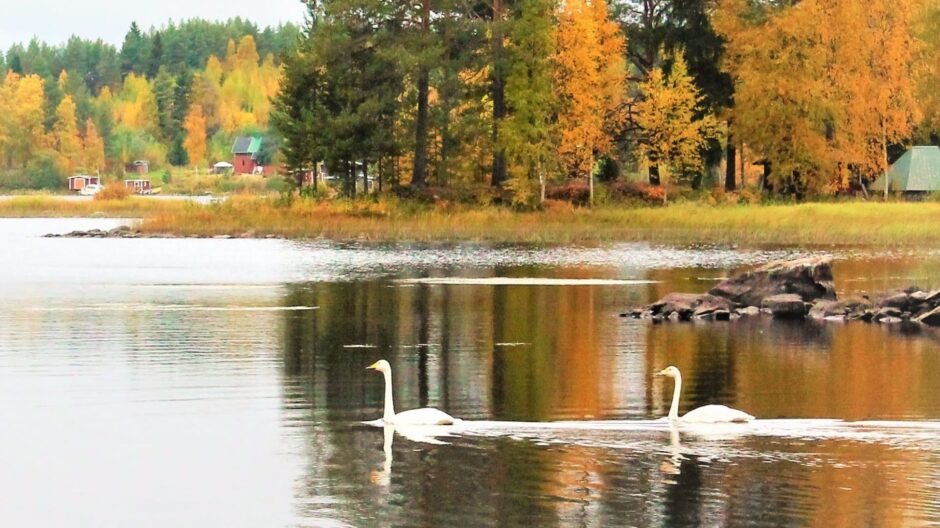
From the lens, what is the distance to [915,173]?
90062mm

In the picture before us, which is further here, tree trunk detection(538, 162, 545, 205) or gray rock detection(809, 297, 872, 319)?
tree trunk detection(538, 162, 545, 205)

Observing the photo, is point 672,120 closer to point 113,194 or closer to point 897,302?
point 897,302

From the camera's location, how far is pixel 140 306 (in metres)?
45.4

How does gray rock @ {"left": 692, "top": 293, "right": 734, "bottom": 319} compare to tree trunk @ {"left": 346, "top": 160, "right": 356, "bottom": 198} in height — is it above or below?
below

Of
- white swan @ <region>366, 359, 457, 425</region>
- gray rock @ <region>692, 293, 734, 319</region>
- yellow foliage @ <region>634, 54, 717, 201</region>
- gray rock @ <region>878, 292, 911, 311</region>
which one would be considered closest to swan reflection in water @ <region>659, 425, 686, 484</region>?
white swan @ <region>366, 359, 457, 425</region>

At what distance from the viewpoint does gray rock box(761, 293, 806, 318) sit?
43.0 metres

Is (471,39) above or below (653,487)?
above

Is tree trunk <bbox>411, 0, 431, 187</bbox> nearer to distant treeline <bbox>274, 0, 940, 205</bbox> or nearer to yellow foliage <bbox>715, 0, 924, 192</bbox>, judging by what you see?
distant treeline <bbox>274, 0, 940, 205</bbox>

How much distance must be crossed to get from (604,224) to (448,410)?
2090 inches

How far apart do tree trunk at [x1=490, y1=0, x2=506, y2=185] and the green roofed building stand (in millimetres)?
21648

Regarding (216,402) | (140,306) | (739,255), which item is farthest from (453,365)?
(739,255)

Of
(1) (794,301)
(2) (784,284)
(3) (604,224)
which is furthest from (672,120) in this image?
(1) (794,301)

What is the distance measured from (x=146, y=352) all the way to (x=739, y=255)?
36413 millimetres

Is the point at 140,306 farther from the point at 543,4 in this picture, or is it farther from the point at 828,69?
the point at 828,69
